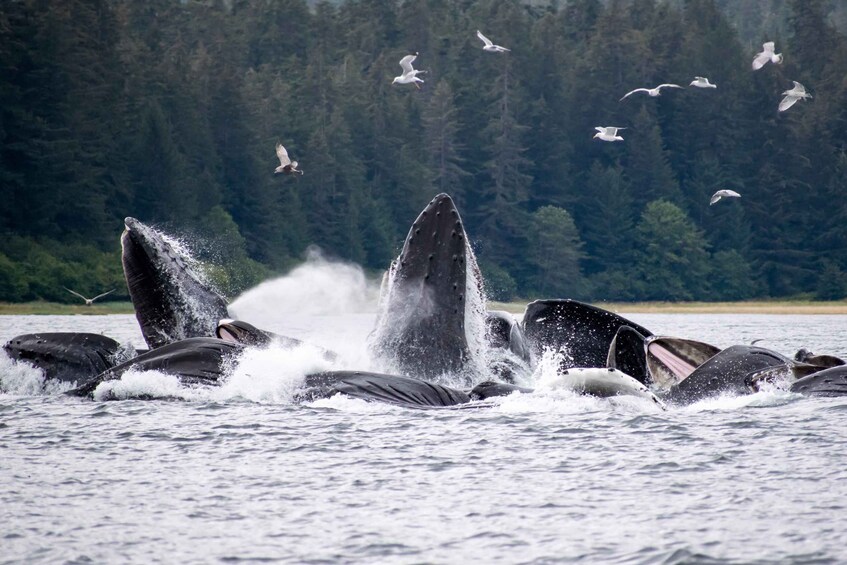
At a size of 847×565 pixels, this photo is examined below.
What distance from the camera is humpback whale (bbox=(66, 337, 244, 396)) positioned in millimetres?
15828

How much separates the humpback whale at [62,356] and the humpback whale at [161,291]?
2.34 ft

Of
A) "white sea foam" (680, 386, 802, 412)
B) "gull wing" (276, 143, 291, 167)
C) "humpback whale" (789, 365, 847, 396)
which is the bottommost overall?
"white sea foam" (680, 386, 802, 412)

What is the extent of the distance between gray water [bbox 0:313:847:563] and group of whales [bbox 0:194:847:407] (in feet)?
0.80

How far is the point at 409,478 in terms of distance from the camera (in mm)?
12117

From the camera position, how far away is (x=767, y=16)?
172 meters

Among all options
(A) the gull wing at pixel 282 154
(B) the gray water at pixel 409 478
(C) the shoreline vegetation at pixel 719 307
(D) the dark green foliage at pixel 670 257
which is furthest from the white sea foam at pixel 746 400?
(D) the dark green foliage at pixel 670 257

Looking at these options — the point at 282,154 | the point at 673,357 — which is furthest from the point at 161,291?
the point at 282,154

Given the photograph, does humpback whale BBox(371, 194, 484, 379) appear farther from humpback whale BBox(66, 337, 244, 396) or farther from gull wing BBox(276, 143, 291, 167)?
gull wing BBox(276, 143, 291, 167)

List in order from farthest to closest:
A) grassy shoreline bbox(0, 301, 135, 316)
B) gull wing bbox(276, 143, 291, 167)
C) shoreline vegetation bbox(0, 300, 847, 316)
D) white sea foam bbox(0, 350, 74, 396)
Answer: shoreline vegetation bbox(0, 300, 847, 316) < grassy shoreline bbox(0, 301, 135, 316) < gull wing bbox(276, 143, 291, 167) < white sea foam bbox(0, 350, 74, 396)

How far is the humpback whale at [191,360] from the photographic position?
51.9 feet

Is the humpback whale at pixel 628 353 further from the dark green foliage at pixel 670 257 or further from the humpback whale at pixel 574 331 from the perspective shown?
the dark green foliage at pixel 670 257

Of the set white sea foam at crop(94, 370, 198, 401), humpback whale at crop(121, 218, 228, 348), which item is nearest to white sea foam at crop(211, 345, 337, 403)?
white sea foam at crop(94, 370, 198, 401)

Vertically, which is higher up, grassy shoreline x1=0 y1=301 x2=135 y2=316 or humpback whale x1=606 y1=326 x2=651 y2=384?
grassy shoreline x1=0 y1=301 x2=135 y2=316

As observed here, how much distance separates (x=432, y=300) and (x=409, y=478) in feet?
12.9
